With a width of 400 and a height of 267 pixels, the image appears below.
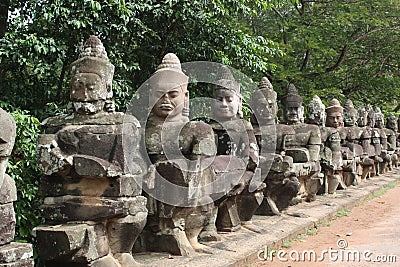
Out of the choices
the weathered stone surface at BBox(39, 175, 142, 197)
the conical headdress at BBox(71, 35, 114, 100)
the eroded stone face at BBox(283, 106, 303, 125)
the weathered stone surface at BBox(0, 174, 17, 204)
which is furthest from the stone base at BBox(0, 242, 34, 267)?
the eroded stone face at BBox(283, 106, 303, 125)

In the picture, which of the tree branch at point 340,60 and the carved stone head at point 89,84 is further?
the tree branch at point 340,60

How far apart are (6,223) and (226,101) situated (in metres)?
4.05

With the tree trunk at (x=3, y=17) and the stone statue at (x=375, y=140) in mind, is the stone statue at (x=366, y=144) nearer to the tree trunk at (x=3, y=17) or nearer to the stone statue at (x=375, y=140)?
the stone statue at (x=375, y=140)

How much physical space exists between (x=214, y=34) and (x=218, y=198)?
394cm

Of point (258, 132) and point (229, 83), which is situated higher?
point (229, 83)

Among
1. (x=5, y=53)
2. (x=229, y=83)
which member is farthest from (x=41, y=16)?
(x=229, y=83)

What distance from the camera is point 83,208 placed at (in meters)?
4.77

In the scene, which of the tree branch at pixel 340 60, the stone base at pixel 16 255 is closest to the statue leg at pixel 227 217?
the stone base at pixel 16 255

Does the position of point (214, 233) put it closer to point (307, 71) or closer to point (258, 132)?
point (258, 132)

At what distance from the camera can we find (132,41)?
9.48 metres

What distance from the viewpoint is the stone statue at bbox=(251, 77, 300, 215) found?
27.7 ft

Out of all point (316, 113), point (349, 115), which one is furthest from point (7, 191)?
point (349, 115)

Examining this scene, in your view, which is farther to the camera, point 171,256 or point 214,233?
point 214,233

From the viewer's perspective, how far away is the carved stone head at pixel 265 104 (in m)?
8.69
